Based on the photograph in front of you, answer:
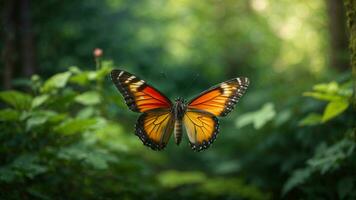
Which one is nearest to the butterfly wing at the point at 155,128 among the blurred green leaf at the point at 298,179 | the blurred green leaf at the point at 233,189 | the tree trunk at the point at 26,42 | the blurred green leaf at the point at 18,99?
the blurred green leaf at the point at 18,99

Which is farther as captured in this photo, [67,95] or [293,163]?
[293,163]

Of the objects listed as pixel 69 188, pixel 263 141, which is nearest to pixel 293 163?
pixel 263 141

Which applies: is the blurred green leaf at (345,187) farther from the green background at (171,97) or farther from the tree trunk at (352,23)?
the tree trunk at (352,23)

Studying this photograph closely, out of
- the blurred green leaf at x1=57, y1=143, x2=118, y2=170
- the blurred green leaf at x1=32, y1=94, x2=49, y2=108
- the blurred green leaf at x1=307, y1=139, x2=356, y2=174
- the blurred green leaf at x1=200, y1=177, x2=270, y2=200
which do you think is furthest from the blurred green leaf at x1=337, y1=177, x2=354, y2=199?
the blurred green leaf at x1=32, y1=94, x2=49, y2=108

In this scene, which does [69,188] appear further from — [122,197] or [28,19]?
[28,19]

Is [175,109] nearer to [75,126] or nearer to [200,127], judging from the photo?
[200,127]

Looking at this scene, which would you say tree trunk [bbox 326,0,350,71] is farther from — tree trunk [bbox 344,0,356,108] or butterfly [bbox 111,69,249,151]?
Result: butterfly [bbox 111,69,249,151]
